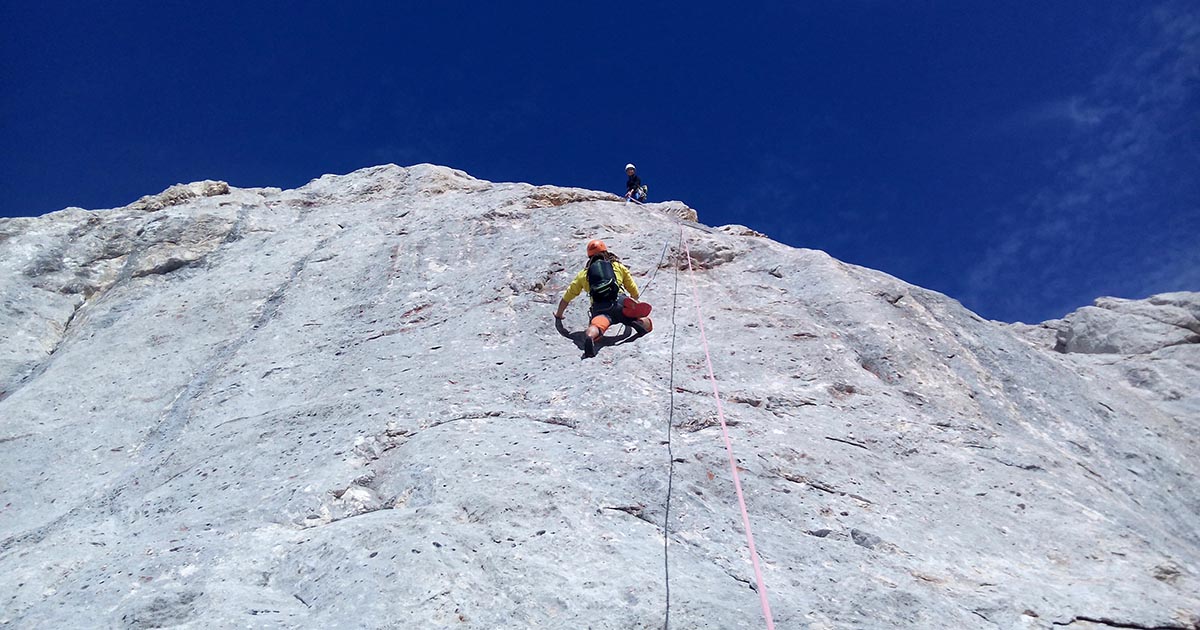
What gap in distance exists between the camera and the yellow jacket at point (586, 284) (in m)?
9.09

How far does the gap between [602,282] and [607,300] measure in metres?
0.21

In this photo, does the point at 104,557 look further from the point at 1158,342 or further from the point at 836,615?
the point at 1158,342

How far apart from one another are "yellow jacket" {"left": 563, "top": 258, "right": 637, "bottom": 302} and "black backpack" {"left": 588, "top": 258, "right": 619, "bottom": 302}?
0.08m

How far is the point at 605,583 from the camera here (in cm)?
498

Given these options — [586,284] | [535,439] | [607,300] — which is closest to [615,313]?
[607,300]

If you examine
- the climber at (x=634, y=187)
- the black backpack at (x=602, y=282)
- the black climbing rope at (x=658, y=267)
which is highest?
the climber at (x=634, y=187)

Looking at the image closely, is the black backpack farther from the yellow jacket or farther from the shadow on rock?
the shadow on rock

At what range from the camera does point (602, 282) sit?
891cm

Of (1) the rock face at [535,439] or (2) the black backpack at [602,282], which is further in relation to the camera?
(2) the black backpack at [602,282]

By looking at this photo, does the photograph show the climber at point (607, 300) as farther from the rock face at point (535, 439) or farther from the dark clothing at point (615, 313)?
the rock face at point (535, 439)

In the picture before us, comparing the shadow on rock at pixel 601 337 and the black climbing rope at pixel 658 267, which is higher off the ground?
the black climbing rope at pixel 658 267

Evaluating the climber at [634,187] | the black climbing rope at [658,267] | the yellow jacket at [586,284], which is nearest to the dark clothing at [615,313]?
the yellow jacket at [586,284]

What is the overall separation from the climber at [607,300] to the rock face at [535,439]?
0.31m

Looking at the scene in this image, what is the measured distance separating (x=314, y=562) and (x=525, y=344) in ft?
12.2
